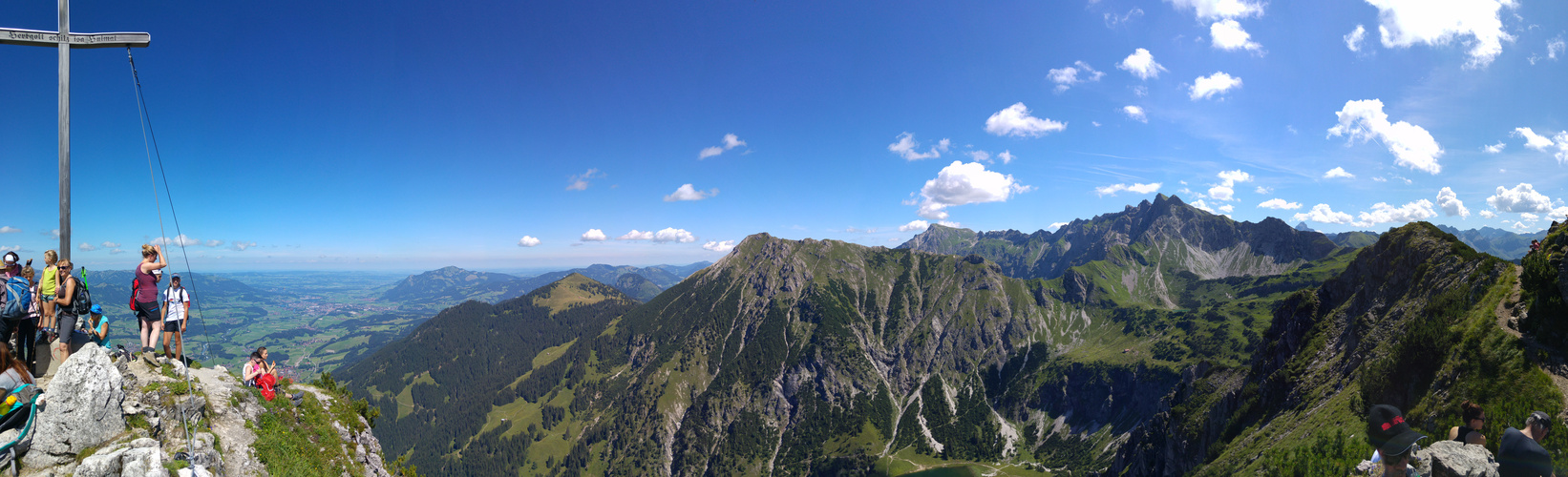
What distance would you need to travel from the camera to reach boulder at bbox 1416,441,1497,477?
12.2 m

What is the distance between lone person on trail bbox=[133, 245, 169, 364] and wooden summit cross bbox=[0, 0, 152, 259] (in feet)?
9.64

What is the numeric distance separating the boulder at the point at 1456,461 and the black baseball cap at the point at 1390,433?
1.03 m

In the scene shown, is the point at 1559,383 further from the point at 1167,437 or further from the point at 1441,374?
the point at 1167,437

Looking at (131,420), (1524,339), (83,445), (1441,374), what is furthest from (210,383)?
(1441,374)

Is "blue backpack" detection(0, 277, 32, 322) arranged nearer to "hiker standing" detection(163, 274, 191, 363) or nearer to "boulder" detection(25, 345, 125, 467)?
"hiker standing" detection(163, 274, 191, 363)

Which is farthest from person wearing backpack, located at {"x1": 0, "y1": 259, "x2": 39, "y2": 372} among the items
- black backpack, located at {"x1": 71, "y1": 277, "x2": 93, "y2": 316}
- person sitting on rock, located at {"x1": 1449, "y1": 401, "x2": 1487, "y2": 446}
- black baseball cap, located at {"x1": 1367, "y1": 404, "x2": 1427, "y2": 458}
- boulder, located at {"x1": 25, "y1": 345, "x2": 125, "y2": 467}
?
person sitting on rock, located at {"x1": 1449, "y1": 401, "x2": 1487, "y2": 446}

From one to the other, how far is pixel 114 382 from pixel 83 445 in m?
1.78

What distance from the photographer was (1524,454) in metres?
11.0

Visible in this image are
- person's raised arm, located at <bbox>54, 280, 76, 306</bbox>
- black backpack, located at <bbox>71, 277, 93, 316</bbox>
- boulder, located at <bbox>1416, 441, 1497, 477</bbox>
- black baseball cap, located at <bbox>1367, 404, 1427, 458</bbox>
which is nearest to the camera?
black baseball cap, located at <bbox>1367, 404, 1427, 458</bbox>

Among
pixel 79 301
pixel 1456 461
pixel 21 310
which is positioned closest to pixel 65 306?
pixel 79 301

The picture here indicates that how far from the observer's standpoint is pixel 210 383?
19.9 m

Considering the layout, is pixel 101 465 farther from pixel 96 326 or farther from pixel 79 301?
pixel 96 326

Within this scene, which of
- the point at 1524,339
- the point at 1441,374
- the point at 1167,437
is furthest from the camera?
the point at 1167,437

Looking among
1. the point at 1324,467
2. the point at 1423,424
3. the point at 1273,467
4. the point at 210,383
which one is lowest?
the point at 1273,467
